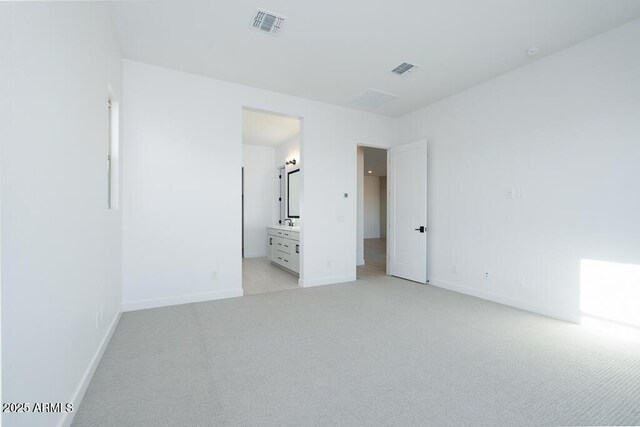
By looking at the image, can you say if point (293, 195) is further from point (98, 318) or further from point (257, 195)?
point (98, 318)

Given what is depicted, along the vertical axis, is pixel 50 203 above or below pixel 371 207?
below

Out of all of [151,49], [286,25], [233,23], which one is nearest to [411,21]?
[286,25]

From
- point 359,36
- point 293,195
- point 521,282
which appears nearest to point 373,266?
point 293,195

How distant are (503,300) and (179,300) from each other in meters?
4.21

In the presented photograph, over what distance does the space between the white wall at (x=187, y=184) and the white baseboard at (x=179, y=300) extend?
0.04 feet

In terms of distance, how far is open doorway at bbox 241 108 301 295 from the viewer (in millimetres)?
5297

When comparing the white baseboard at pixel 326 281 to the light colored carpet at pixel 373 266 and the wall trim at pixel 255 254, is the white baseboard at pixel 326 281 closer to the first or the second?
the light colored carpet at pixel 373 266

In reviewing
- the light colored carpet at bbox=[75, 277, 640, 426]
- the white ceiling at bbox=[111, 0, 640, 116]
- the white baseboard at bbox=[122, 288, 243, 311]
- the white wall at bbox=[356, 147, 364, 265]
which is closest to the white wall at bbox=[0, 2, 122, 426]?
the light colored carpet at bbox=[75, 277, 640, 426]

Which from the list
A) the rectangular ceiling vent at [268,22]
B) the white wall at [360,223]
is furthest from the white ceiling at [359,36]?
the white wall at [360,223]

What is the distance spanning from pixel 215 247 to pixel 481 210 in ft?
12.3

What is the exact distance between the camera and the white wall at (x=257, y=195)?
743 centimetres

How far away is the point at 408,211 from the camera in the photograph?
4984mm

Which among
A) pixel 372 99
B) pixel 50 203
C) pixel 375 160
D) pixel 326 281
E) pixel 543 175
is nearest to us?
pixel 50 203

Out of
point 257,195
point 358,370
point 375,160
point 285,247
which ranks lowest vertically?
point 358,370
